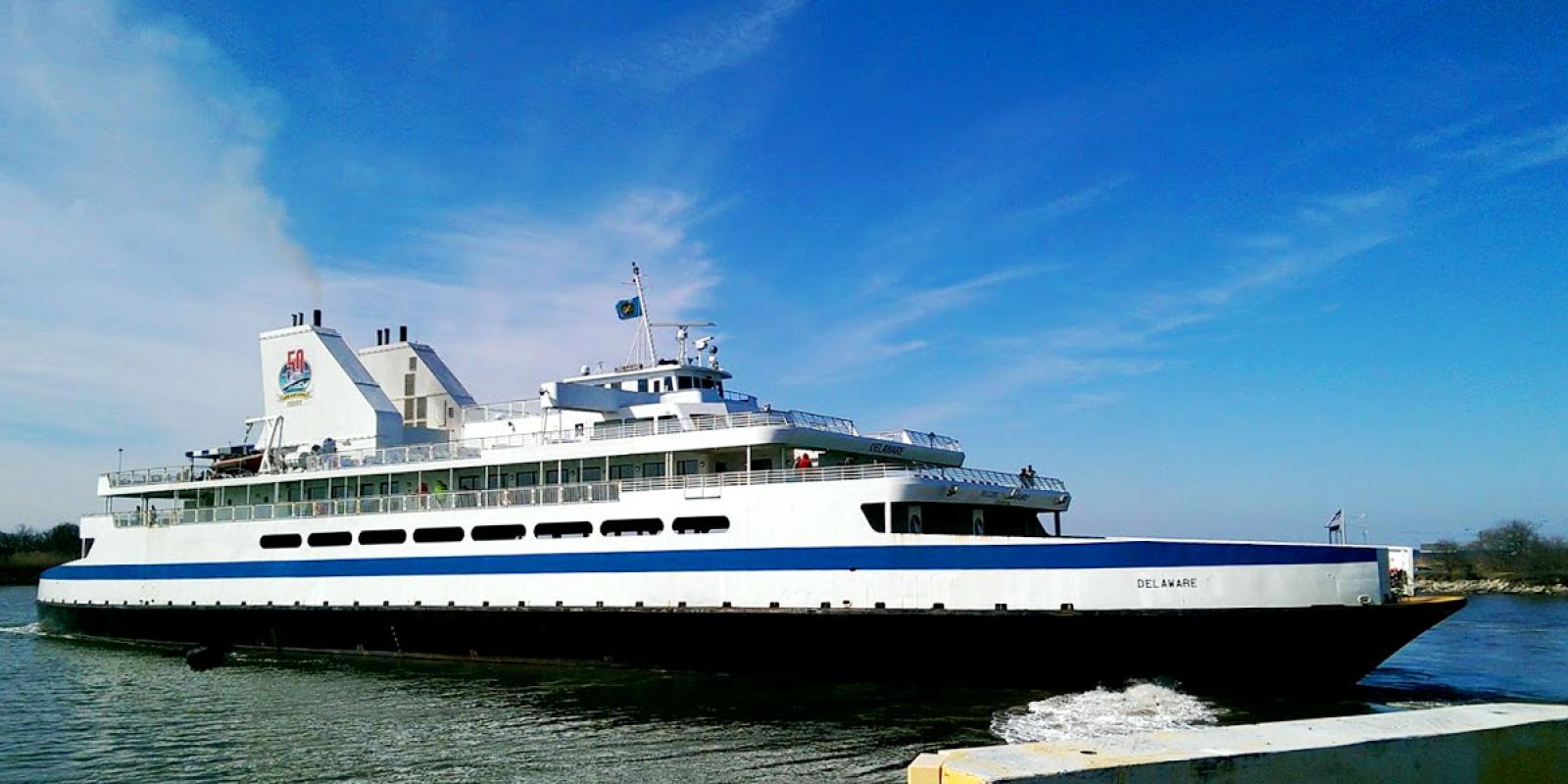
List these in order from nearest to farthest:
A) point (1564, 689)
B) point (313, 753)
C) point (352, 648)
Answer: point (313, 753) → point (1564, 689) → point (352, 648)

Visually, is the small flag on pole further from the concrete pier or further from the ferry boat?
the concrete pier

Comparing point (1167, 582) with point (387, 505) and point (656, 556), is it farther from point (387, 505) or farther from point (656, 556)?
point (387, 505)

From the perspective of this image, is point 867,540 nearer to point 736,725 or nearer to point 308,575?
point 736,725

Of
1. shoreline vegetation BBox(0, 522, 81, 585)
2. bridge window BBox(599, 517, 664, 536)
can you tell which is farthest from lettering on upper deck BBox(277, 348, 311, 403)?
shoreline vegetation BBox(0, 522, 81, 585)

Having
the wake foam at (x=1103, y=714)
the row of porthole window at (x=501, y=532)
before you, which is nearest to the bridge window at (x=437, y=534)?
the row of porthole window at (x=501, y=532)

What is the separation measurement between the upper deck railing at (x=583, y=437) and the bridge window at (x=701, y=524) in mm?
1948

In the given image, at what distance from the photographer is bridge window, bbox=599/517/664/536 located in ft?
72.5

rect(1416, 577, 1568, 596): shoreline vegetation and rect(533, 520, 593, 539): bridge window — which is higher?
rect(533, 520, 593, 539): bridge window

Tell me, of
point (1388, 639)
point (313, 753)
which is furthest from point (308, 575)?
point (1388, 639)

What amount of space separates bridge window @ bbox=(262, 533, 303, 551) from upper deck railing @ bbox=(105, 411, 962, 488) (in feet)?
6.41

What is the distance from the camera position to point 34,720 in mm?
18250

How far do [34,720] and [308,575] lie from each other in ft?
26.3

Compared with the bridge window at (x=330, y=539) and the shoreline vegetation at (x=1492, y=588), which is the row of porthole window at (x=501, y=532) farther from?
the shoreline vegetation at (x=1492, y=588)

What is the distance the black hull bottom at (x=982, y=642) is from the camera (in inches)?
673
